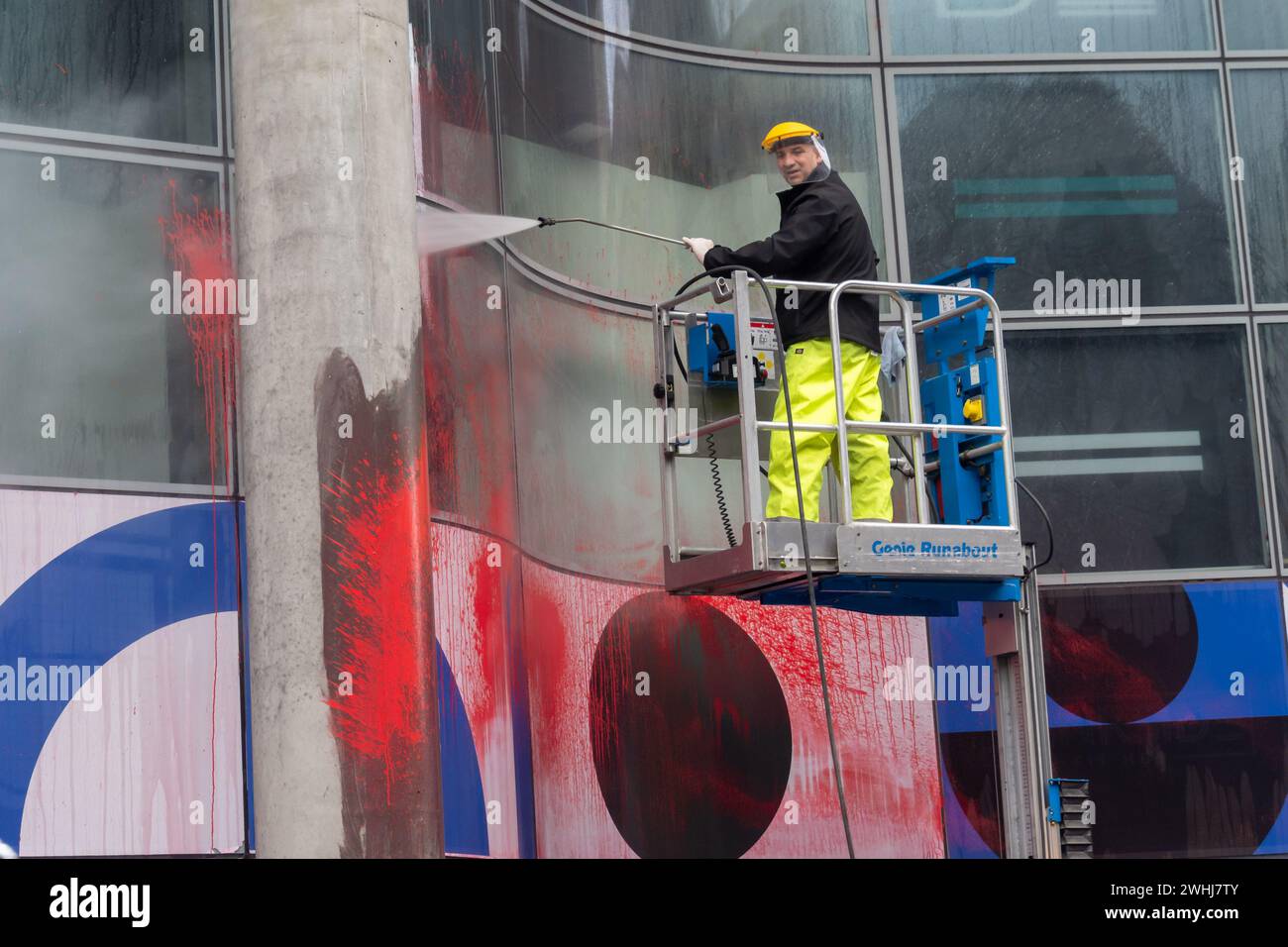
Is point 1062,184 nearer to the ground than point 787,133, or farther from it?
farther from it

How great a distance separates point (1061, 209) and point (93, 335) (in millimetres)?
6657

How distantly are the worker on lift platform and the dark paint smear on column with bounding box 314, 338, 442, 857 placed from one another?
1881 millimetres

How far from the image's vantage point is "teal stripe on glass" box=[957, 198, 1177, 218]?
11547 mm

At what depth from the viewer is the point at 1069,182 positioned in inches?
458

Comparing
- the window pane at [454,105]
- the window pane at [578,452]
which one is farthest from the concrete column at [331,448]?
the window pane at [578,452]

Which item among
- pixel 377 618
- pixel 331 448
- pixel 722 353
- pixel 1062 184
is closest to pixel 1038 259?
pixel 1062 184

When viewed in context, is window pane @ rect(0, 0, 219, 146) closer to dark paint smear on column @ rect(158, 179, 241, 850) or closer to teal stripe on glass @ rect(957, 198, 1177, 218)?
dark paint smear on column @ rect(158, 179, 241, 850)

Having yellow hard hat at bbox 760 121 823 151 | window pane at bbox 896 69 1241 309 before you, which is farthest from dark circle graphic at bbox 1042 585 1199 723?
yellow hard hat at bbox 760 121 823 151

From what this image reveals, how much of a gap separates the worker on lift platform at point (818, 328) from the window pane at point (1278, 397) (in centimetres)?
453

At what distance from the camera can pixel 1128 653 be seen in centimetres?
1106

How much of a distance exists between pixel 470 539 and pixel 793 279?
2.66 metres

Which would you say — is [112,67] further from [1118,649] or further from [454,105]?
[1118,649]

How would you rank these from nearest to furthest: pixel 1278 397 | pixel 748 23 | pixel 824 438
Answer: pixel 824 438 < pixel 748 23 < pixel 1278 397

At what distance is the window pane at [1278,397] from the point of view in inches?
452
